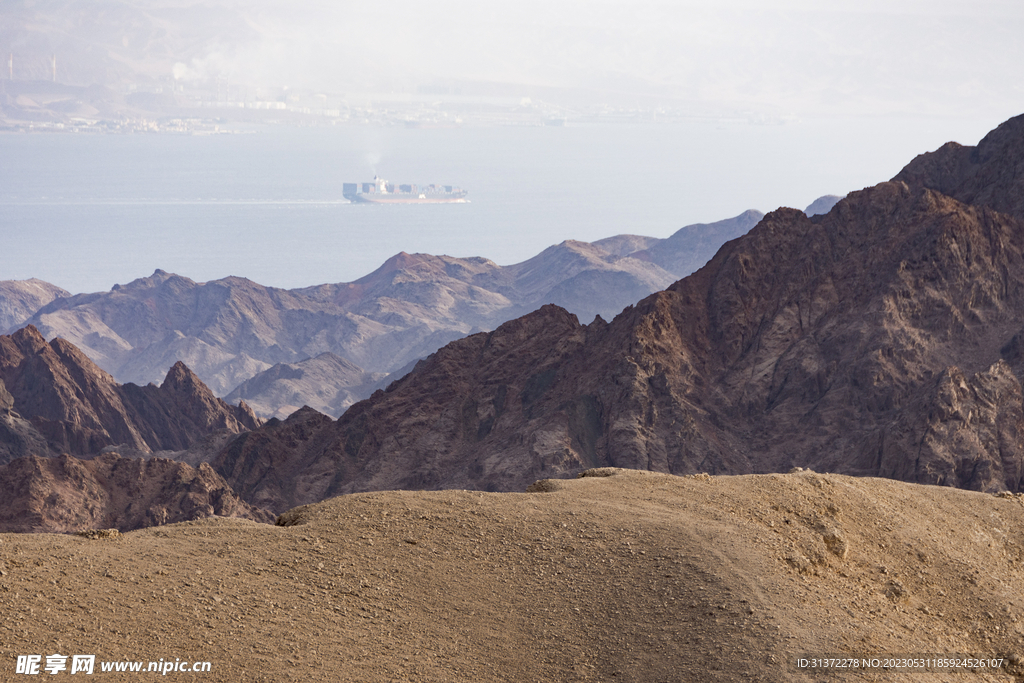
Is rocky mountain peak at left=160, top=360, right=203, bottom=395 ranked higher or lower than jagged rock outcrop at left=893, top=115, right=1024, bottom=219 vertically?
lower

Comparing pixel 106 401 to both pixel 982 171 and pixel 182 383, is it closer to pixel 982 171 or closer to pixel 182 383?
pixel 182 383

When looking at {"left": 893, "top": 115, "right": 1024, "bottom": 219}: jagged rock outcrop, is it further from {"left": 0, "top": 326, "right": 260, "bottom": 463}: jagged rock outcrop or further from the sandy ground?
{"left": 0, "top": 326, "right": 260, "bottom": 463}: jagged rock outcrop

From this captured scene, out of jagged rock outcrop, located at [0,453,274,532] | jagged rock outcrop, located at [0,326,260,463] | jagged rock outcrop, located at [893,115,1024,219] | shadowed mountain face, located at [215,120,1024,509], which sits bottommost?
jagged rock outcrop, located at [0,326,260,463]

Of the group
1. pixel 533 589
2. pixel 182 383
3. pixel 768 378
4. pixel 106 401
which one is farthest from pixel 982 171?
pixel 106 401

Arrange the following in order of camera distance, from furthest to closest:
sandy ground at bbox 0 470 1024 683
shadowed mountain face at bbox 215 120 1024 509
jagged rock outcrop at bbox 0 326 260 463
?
1. jagged rock outcrop at bbox 0 326 260 463
2. shadowed mountain face at bbox 215 120 1024 509
3. sandy ground at bbox 0 470 1024 683

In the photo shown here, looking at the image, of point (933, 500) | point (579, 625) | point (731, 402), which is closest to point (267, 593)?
point (579, 625)

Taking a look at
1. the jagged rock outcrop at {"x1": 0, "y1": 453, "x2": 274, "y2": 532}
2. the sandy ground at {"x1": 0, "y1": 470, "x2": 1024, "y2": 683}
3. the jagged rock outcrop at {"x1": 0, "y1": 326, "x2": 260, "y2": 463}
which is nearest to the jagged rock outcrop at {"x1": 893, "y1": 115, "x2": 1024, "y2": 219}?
the jagged rock outcrop at {"x1": 0, "y1": 453, "x2": 274, "y2": 532}

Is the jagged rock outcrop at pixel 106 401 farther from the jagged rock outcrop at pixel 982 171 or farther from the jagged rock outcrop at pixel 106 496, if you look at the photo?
the jagged rock outcrop at pixel 982 171
